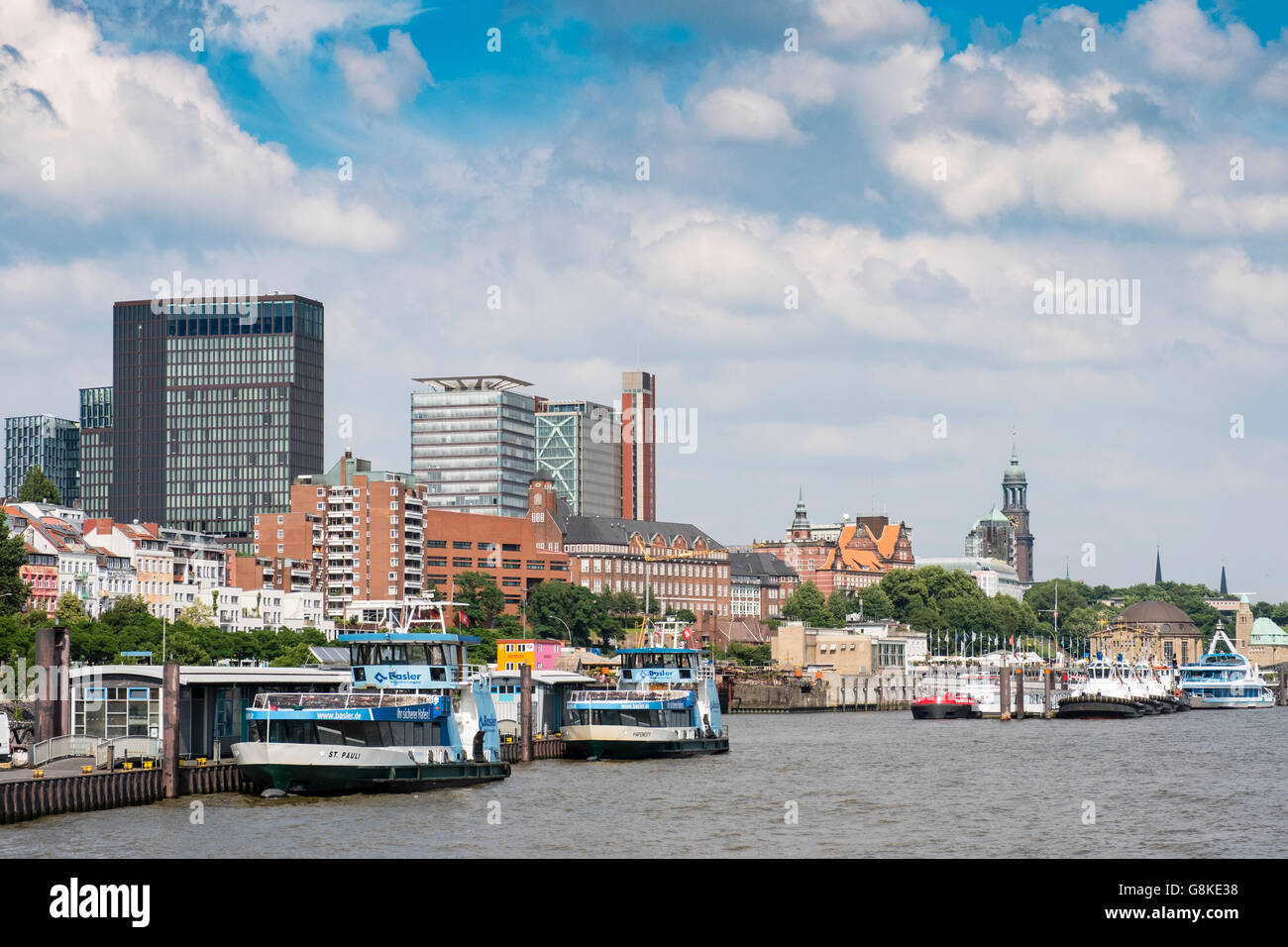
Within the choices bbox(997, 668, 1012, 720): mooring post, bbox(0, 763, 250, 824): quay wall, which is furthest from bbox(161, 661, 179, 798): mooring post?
bbox(997, 668, 1012, 720): mooring post

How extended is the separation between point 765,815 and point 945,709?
117966mm

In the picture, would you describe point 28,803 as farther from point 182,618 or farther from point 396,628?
point 182,618

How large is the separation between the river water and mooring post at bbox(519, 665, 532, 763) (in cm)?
163

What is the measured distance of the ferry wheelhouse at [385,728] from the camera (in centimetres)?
6888

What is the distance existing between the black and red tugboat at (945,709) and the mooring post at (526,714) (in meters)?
91.2

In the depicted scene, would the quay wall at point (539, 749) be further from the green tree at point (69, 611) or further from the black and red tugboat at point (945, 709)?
the black and red tugboat at point (945, 709)

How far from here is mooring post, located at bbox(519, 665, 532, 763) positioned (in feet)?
316

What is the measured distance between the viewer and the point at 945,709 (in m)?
182

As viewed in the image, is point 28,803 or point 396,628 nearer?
point 28,803

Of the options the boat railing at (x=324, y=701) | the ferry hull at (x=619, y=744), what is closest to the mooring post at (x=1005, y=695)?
the ferry hull at (x=619, y=744)

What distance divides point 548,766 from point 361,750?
2484 cm

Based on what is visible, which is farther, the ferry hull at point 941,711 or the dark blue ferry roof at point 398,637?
the ferry hull at point 941,711
